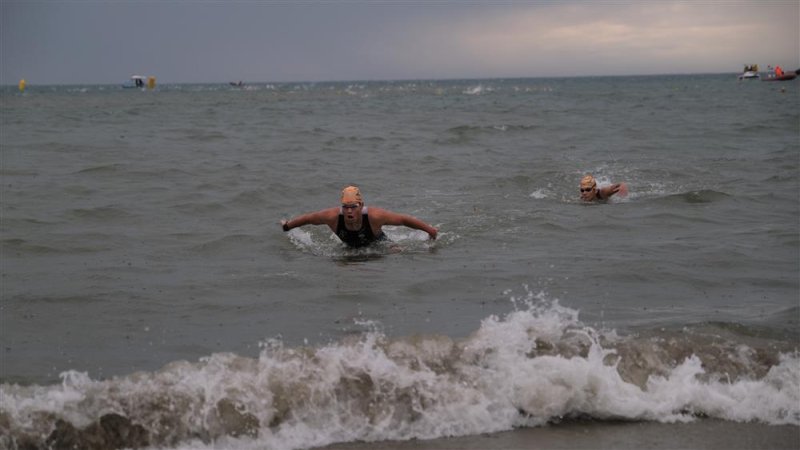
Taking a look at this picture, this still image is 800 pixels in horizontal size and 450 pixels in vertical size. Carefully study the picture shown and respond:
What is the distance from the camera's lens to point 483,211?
12.5 m

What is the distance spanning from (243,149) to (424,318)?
14159 millimetres

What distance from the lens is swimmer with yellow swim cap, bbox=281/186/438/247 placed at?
963cm

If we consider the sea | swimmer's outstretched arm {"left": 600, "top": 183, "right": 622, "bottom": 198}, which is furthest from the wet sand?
swimmer's outstretched arm {"left": 600, "top": 183, "right": 622, "bottom": 198}

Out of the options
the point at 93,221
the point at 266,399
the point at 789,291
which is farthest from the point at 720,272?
the point at 93,221

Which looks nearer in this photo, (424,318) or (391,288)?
(424,318)

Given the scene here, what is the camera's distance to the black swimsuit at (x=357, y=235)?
9.84m

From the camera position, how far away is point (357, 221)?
9766 mm

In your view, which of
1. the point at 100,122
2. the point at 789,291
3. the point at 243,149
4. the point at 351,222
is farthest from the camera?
the point at 100,122

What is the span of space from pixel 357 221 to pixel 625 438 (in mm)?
5210

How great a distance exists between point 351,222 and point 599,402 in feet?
15.9

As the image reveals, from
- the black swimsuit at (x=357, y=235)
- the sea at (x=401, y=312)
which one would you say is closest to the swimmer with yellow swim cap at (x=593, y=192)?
the sea at (x=401, y=312)

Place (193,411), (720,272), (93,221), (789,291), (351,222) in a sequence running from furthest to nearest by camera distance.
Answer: (93,221)
(351,222)
(720,272)
(789,291)
(193,411)

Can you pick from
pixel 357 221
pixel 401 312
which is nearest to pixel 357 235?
pixel 357 221

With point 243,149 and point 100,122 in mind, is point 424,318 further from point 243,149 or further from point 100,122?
point 100,122
